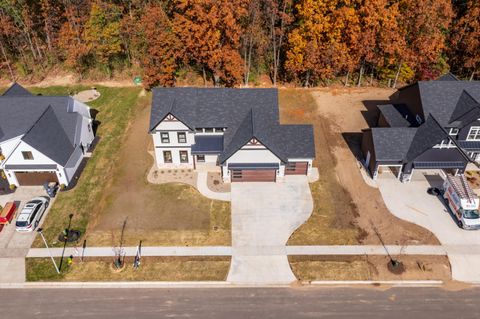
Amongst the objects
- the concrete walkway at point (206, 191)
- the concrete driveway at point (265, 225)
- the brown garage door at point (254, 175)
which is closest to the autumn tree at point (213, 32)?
the concrete walkway at point (206, 191)

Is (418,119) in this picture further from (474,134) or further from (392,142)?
(392,142)

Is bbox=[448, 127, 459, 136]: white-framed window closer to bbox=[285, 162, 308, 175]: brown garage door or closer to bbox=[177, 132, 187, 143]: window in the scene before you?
bbox=[285, 162, 308, 175]: brown garage door

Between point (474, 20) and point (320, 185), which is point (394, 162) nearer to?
point (320, 185)

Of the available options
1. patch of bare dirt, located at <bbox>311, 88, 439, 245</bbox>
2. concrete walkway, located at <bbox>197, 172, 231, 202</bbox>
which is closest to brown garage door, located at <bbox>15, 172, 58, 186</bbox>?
concrete walkway, located at <bbox>197, 172, 231, 202</bbox>

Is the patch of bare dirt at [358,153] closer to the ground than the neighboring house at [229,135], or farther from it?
closer to the ground

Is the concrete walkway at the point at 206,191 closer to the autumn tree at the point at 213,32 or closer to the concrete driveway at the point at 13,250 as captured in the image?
the concrete driveway at the point at 13,250

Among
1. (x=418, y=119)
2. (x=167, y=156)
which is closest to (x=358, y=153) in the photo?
(x=418, y=119)
